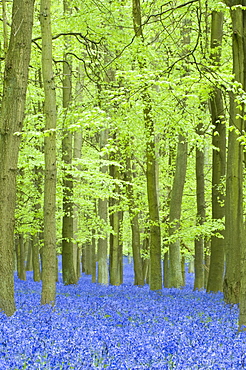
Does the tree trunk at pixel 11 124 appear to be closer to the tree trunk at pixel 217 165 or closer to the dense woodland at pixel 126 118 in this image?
the dense woodland at pixel 126 118

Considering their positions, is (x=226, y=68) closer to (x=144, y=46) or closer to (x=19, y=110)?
(x=144, y=46)

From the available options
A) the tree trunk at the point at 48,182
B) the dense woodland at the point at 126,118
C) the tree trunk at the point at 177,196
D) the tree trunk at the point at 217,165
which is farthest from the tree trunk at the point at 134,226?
the tree trunk at the point at 48,182

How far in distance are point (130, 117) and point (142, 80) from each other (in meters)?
4.57

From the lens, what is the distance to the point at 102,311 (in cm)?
909

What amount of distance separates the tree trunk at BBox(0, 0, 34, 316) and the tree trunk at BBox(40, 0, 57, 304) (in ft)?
4.08

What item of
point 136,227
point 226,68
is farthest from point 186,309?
point 136,227

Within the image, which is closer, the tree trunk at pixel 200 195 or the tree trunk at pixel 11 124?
the tree trunk at pixel 11 124

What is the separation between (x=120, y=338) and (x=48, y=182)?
186 inches

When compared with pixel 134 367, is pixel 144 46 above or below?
above

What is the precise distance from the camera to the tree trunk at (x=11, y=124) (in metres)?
8.41

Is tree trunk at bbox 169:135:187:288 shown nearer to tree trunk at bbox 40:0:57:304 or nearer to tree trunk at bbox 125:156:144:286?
tree trunk at bbox 125:156:144:286

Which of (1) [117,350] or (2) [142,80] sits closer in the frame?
(1) [117,350]

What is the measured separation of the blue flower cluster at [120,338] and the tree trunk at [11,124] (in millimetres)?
1035

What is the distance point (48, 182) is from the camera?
32.8 ft
